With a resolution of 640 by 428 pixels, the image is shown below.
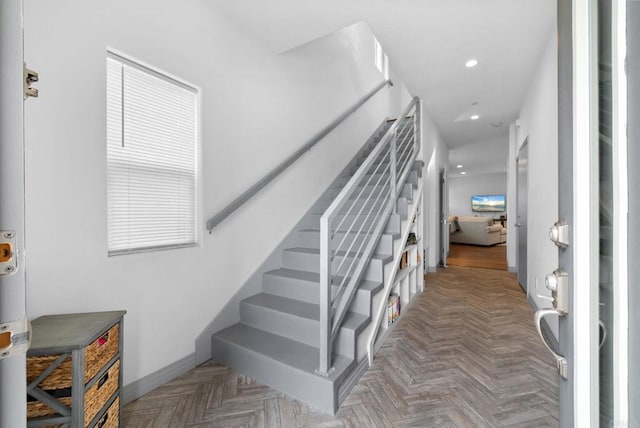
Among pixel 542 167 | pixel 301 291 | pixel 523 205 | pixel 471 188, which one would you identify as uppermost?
pixel 471 188

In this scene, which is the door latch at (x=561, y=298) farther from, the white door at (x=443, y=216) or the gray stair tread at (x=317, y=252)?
the white door at (x=443, y=216)

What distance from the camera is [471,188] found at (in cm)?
1370

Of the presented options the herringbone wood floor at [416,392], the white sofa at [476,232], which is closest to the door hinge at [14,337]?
the herringbone wood floor at [416,392]

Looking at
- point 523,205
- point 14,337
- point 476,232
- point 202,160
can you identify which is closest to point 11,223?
point 14,337

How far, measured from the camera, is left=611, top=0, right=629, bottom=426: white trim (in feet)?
1.52

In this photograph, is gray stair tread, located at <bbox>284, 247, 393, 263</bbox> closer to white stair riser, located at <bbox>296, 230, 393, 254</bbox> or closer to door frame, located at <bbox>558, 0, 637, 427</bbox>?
white stair riser, located at <bbox>296, 230, 393, 254</bbox>

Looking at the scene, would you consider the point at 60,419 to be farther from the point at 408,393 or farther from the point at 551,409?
the point at 551,409

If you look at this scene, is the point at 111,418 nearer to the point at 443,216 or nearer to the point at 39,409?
the point at 39,409

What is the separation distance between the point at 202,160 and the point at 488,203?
1435 centimetres

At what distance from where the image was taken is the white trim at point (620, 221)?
1.52ft

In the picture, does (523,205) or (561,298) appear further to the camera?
(523,205)

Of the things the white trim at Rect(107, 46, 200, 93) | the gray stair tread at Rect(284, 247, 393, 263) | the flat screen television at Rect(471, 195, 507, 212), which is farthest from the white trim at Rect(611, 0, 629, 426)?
the flat screen television at Rect(471, 195, 507, 212)

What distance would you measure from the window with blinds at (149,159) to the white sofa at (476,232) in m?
8.98

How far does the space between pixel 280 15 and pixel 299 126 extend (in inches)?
42.2
